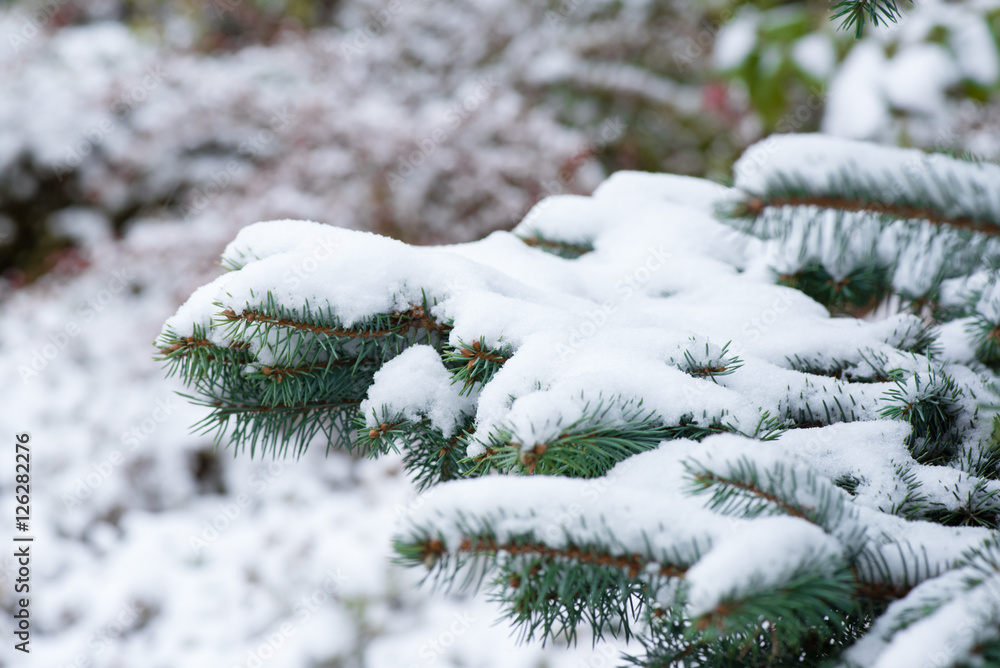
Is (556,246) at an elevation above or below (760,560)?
above

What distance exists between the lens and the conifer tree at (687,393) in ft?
1.70

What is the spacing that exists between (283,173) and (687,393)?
284cm

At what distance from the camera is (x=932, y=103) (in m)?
2.01

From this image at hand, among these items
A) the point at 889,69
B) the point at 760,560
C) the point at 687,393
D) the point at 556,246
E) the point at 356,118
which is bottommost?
the point at 760,560

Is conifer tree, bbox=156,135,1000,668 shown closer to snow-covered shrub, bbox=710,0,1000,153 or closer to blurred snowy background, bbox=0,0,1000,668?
blurred snowy background, bbox=0,0,1000,668

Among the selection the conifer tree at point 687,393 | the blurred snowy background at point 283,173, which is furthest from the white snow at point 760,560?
the blurred snowy background at point 283,173

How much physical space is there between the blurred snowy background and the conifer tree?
76 centimetres

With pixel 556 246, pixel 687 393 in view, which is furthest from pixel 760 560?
pixel 556 246

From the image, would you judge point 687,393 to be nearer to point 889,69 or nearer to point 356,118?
point 889,69

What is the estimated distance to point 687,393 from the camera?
681 mm

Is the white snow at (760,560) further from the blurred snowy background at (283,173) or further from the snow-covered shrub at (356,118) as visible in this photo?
the snow-covered shrub at (356,118)

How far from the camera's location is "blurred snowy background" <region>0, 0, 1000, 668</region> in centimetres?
217

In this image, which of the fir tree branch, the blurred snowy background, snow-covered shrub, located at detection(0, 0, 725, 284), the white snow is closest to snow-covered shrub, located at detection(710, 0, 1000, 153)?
the blurred snowy background

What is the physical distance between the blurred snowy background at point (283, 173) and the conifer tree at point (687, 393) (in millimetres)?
765
